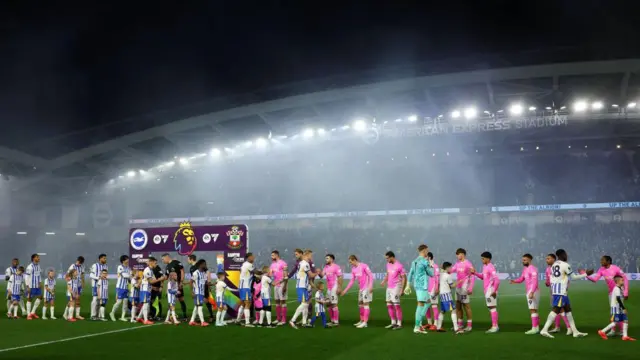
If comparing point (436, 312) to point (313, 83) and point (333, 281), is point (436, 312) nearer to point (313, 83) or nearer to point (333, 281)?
point (333, 281)

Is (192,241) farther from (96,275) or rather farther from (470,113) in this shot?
(470,113)

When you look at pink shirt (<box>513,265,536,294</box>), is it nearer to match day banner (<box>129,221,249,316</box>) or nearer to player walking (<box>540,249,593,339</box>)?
player walking (<box>540,249,593,339</box>)

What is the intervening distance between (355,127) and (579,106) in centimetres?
1542

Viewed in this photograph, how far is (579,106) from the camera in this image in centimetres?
3672

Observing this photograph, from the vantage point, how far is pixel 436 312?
15.4 m

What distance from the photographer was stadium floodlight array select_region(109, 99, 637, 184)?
3712 cm

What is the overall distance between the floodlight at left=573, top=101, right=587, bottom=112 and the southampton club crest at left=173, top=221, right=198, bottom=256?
27.3 metres

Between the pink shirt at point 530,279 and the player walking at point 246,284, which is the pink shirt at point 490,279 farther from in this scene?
the player walking at point 246,284

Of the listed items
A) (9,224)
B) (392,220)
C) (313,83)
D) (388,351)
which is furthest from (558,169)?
(9,224)

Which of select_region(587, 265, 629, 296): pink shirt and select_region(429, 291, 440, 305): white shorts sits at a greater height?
select_region(587, 265, 629, 296): pink shirt

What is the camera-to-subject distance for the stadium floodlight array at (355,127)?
37.1m

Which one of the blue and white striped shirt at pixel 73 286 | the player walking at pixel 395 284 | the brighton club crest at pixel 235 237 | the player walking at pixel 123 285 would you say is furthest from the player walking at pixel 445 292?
the blue and white striped shirt at pixel 73 286

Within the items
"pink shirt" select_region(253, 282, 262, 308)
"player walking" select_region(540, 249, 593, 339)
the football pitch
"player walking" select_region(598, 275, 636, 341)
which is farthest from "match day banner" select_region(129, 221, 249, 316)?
"player walking" select_region(598, 275, 636, 341)

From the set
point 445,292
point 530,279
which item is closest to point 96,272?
point 445,292
